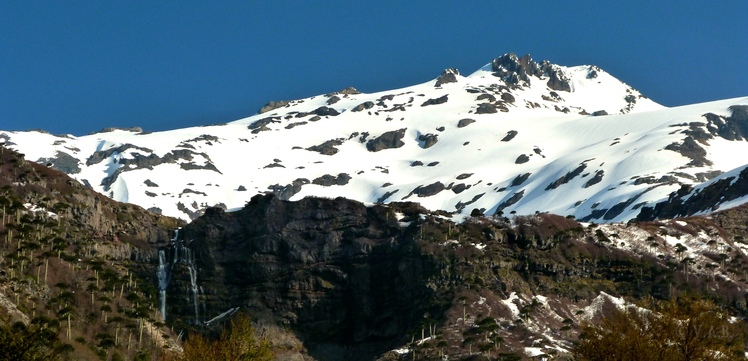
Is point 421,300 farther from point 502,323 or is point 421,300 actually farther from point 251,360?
point 251,360

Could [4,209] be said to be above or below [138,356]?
above

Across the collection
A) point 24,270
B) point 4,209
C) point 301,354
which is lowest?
point 301,354

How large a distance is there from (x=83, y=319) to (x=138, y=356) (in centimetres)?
1541

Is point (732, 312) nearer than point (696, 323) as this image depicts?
No

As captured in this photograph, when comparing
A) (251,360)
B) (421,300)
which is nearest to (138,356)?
(421,300)

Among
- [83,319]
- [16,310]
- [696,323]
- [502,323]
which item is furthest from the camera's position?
[502,323]

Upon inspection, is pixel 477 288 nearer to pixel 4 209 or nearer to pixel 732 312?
pixel 732 312

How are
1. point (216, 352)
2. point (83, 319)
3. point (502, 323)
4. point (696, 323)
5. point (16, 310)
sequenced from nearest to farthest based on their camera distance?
point (696, 323), point (216, 352), point (16, 310), point (83, 319), point (502, 323)

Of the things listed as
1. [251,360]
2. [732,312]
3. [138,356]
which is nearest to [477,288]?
[732,312]

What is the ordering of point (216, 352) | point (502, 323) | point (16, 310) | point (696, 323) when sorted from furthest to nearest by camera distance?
point (502, 323) < point (16, 310) < point (216, 352) < point (696, 323)

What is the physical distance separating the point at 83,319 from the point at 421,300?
61008 mm

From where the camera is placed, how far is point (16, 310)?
156m

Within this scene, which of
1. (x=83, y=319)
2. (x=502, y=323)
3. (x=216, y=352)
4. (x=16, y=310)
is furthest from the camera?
(x=502, y=323)

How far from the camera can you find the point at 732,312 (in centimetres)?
19938
